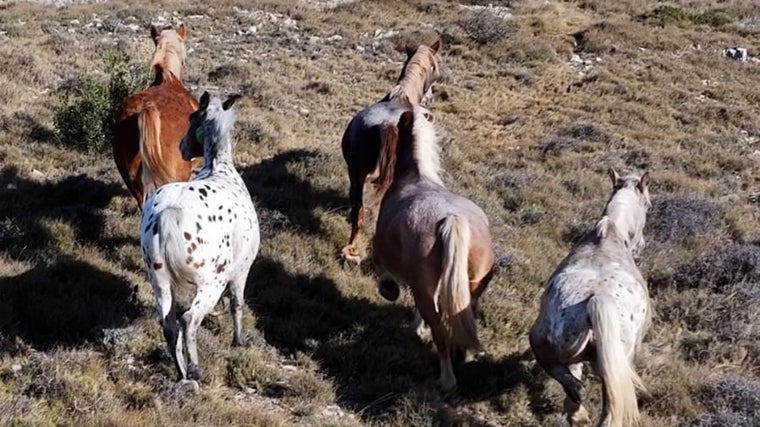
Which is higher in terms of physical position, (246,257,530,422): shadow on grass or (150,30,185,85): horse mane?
(150,30,185,85): horse mane

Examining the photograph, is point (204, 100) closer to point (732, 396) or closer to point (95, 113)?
point (732, 396)

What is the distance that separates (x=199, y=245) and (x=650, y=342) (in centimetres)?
393

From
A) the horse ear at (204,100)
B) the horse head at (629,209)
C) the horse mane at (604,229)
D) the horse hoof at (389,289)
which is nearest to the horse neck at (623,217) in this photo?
the horse head at (629,209)

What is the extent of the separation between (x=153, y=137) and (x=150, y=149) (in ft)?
0.37

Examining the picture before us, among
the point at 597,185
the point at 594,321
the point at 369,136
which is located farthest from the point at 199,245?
the point at 597,185

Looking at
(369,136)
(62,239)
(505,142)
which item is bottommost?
(505,142)

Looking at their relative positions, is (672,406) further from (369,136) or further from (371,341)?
(369,136)

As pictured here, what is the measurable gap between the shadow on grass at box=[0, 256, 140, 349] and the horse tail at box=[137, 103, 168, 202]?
36.1 inches

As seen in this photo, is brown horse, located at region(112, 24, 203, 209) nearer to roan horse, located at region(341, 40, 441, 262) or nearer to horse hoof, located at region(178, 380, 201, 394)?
roan horse, located at region(341, 40, 441, 262)

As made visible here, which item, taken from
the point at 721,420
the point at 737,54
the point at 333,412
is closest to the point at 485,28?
the point at 737,54

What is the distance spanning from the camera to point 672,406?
5809 mm

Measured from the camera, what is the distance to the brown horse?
7160mm

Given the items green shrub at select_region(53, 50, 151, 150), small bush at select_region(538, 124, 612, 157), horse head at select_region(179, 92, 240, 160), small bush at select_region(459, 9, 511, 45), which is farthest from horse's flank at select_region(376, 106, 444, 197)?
small bush at select_region(459, 9, 511, 45)

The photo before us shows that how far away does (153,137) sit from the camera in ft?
23.5
